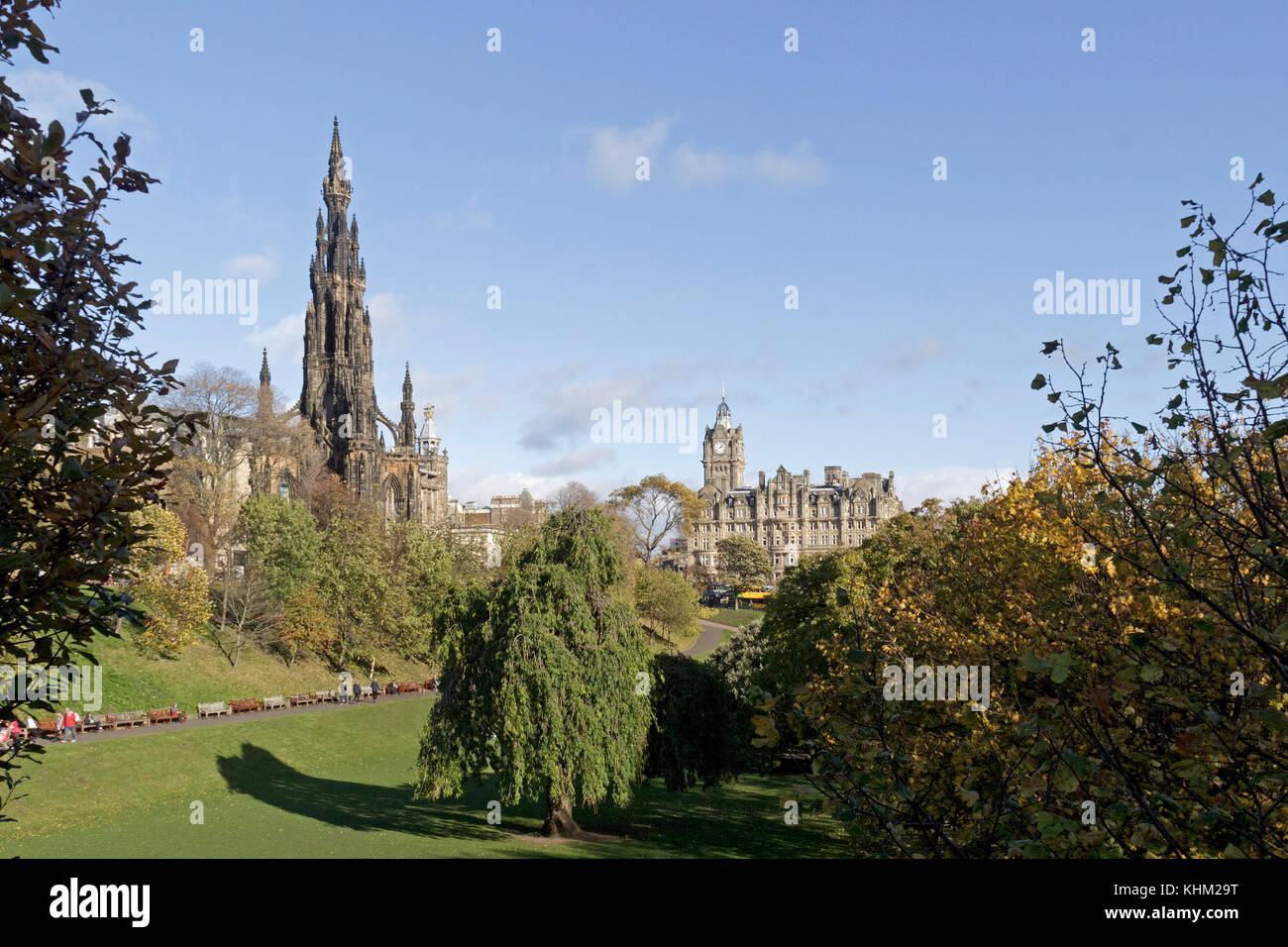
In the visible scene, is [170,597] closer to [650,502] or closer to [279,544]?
[279,544]

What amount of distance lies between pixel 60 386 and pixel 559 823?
91.8ft

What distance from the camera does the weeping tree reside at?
26.7 m

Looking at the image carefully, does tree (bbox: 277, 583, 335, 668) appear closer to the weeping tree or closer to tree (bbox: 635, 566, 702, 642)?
the weeping tree

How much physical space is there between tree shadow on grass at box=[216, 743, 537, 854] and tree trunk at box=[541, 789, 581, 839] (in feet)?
5.02

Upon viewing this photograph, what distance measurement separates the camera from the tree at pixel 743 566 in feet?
402

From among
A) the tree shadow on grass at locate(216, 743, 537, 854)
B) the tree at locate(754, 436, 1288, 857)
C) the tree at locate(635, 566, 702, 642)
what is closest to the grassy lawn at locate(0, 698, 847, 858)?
the tree shadow on grass at locate(216, 743, 537, 854)

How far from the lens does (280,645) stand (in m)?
54.8

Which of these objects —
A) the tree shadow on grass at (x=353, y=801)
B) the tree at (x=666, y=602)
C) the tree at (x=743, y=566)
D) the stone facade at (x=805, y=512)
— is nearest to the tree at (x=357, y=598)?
the tree shadow on grass at (x=353, y=801)

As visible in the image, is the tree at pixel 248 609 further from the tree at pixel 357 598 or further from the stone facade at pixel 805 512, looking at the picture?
the stone facade at pixel 805 512

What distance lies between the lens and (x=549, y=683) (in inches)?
1051

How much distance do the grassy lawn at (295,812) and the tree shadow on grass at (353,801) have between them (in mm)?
71
